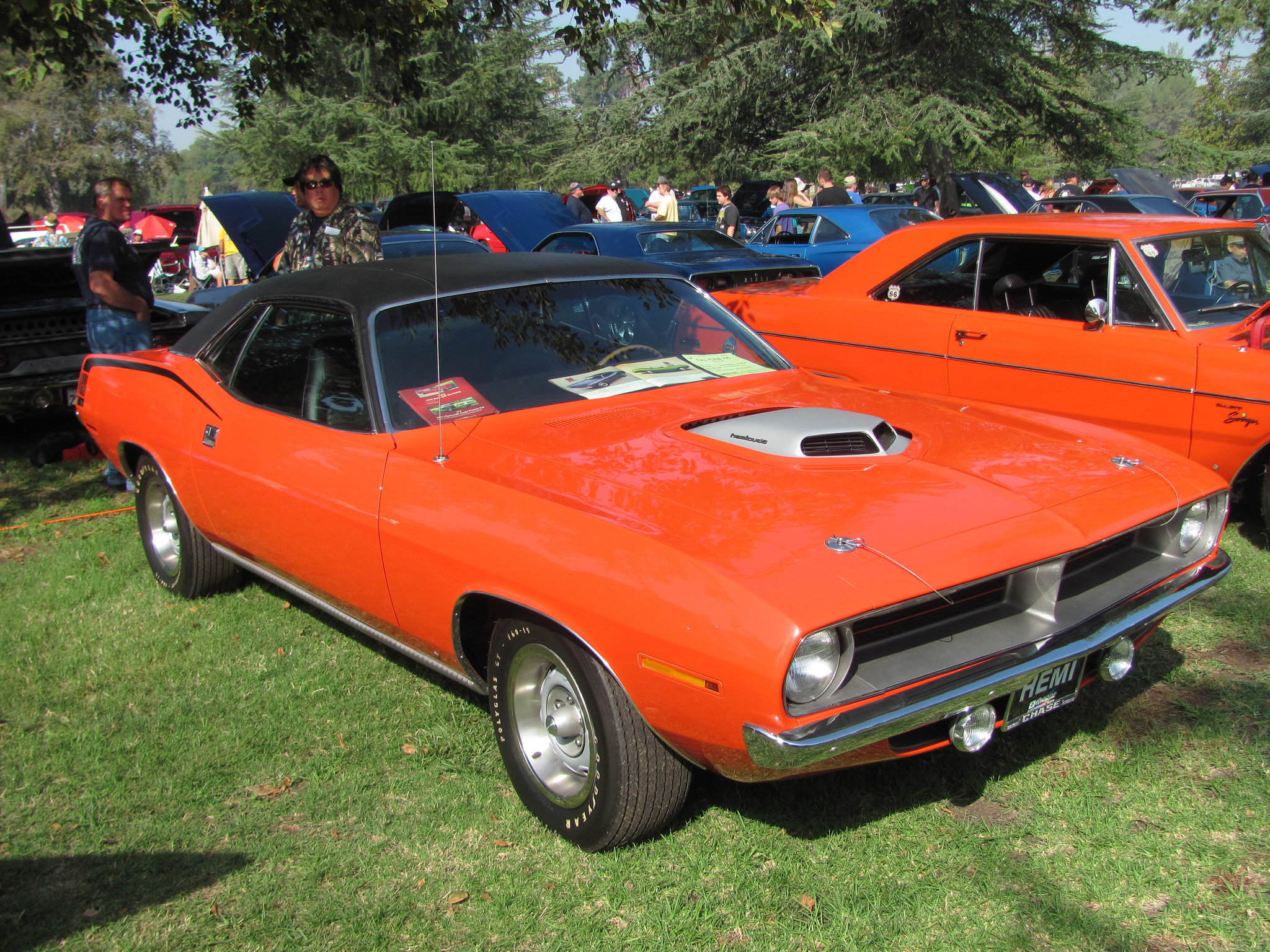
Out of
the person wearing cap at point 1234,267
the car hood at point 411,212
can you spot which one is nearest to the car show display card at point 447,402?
the person wearing cap at point 1234,267

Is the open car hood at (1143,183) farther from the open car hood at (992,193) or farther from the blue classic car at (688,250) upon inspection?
the blue classic car at (688,250)

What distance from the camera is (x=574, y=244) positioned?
10.6 meters

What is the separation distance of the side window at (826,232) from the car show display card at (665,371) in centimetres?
925

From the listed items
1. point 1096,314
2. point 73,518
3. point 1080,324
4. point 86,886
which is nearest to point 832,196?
point 1080,324

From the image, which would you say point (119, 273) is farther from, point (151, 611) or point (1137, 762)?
point (1137, 762)

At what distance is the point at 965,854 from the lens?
2.68m

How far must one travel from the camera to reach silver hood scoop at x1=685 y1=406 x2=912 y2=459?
2971 mm

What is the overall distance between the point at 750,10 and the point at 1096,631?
588cm

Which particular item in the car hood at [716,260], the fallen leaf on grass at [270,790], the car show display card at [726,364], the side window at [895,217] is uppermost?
the side window at [895,217]

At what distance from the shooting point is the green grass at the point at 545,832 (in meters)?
2.47

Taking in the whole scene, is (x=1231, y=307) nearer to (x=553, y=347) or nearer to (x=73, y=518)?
(x=553, y=347)

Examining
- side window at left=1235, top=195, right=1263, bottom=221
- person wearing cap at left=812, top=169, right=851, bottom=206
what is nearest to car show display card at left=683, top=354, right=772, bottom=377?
person wearing cap at left=812, top=169, right=851, bottom=206

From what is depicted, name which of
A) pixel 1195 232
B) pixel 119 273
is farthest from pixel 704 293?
pixel 119 273

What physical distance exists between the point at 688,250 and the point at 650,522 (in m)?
7.79
